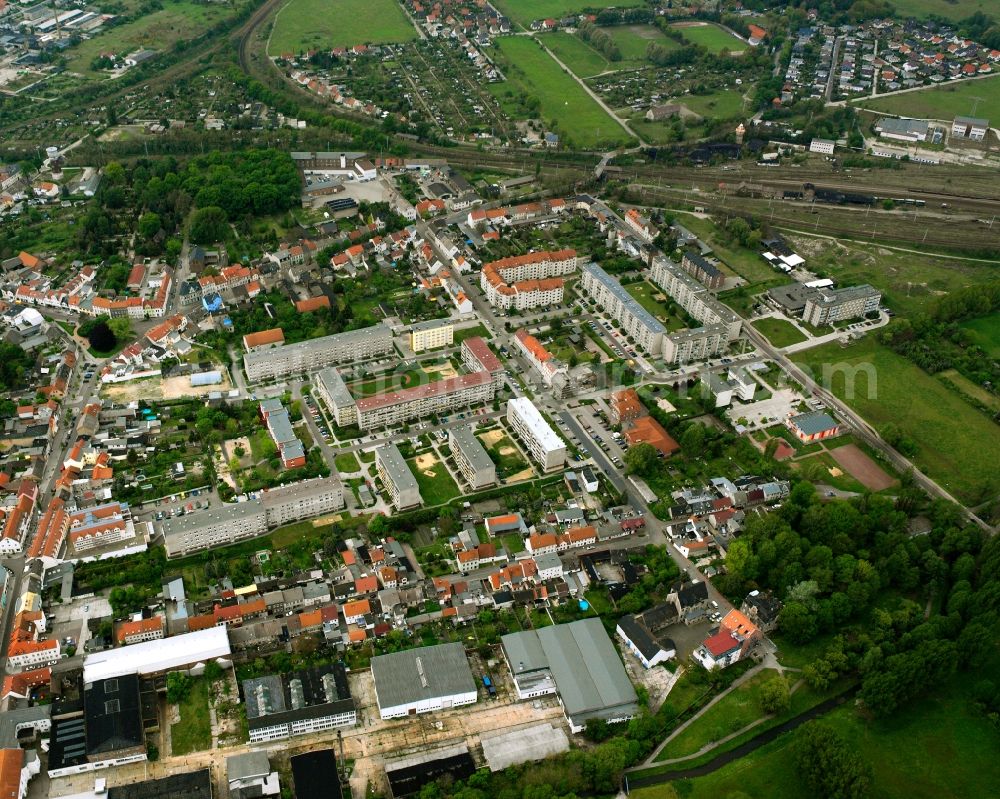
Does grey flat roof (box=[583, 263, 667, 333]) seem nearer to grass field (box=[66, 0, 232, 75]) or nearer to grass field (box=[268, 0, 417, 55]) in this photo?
grass field (box=[268, 0, 417, 55])

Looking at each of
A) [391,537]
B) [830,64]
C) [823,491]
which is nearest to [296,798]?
[391,537]

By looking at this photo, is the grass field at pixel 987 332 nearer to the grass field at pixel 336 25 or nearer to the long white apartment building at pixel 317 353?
the long white apartment building at pixel 317 353

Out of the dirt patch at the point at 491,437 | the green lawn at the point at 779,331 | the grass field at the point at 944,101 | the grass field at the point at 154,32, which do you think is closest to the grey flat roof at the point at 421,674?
the dirt patch at the point at 491,437

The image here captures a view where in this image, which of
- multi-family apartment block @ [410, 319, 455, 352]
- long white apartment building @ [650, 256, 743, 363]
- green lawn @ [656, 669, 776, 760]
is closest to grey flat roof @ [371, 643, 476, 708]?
green lawn @ [656, 669, 776, 760]

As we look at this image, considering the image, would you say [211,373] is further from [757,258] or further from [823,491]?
[757,258]

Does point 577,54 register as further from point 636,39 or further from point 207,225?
point 207,225


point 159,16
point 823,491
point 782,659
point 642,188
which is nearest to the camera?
point 782,659

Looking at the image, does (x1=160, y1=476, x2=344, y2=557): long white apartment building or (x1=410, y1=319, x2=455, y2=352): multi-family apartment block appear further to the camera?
(x1=410, y1=319, x2=455, y2=352): multi-family apartment block
